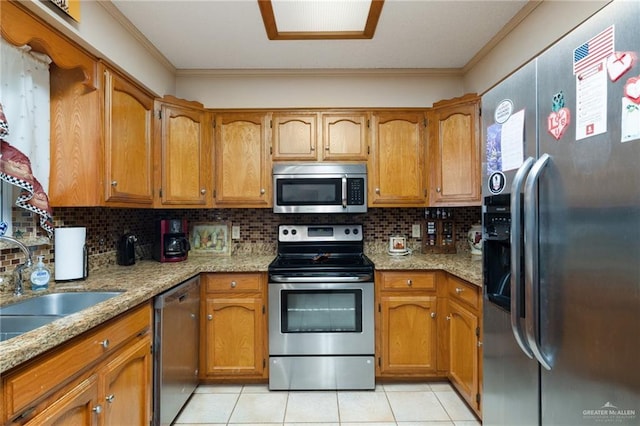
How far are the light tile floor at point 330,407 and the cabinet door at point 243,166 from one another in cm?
135

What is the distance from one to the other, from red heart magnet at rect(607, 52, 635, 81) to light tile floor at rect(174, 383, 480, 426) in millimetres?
1894

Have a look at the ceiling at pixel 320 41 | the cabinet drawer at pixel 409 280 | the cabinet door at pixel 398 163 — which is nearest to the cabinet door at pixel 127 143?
the ceiling at pixel 320 41

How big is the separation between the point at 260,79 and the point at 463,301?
2264 mm

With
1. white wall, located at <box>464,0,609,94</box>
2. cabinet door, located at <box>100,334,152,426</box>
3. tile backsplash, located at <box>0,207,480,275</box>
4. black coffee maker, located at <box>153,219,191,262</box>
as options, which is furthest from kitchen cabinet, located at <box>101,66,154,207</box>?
white wall, located at <box>464,0,609,94</box>

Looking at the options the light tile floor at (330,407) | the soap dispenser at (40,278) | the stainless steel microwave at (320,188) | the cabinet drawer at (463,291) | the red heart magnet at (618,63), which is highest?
the red heart magnet at (618,63)

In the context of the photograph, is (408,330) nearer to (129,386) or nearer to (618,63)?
(129,386)

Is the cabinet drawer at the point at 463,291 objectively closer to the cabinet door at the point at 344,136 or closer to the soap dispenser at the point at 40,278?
the cabinet door at the point at 344,136

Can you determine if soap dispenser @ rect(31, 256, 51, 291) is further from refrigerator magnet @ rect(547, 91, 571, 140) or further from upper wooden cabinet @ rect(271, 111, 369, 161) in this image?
refrigerator magnet @ rect(547, 91, 571, 140)

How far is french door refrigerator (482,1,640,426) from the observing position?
75cm

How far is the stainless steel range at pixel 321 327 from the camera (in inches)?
84.6

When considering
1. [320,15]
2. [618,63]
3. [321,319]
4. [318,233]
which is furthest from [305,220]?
[618,63]

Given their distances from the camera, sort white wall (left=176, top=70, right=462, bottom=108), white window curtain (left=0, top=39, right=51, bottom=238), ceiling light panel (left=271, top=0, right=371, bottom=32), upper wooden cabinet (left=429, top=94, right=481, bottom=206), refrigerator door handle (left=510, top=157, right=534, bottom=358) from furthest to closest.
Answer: white wall (left=176, top=70, right=462, bottom=108), upper wooden cabinet (left=429, top=94, right=481, bottom=206), ceiling light panel (left=271, top=0, right=371, bottom=32), white window curtain (left=0, top=39, right=51, bottom=238), refrigerator door handle (left=510, top=157, right=534, bottom=358)

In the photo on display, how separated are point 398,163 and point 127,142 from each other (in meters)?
1.88

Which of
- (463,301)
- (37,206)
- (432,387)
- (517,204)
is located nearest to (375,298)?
(463,301)
